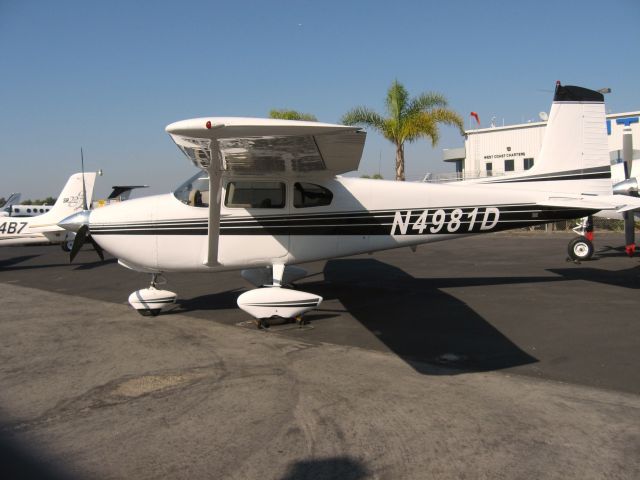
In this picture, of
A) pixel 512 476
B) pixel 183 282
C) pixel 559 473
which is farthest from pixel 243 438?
pixel 183 282

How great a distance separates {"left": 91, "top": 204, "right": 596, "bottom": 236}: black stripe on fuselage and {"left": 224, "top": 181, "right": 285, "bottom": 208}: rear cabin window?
0.76 ft

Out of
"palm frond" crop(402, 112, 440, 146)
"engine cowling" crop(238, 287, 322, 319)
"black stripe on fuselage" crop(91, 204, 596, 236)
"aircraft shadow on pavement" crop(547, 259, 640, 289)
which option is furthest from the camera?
"palm frond" crop(402, 112, 440, 146)

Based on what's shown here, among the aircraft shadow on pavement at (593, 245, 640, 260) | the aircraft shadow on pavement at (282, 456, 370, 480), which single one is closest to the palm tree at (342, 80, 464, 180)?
the aircraft shadow on pavement at (593, 245, 640, 260)

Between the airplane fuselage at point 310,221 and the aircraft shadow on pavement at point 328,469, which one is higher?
the airplane fuselage at point 310,221

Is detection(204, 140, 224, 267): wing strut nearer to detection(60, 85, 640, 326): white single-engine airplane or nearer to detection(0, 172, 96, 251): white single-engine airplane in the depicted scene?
detection(60, 85, 640, 326): white single-engine airplane

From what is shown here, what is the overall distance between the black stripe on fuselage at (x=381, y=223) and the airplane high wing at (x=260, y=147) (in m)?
0.68

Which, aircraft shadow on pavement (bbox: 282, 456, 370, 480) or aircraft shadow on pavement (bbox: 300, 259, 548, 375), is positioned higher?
aircraft shadow on pavement (bbox: 282, 456, 370, 480)

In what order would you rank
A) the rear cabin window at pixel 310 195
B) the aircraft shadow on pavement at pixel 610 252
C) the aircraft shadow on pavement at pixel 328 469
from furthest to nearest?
the aircraft shadow on pavement at pixel 610 252
the rear cabin window at pixel 310 195
the aircraft shadow on pavement at pixel 328 469

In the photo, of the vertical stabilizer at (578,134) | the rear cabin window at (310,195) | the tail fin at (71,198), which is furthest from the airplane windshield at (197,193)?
the tail fin at (71,198)

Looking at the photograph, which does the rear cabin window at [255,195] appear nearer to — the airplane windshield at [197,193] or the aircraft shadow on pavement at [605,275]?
the airplane windshield at [197,193]

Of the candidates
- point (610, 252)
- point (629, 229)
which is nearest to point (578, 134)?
point (629, 229)

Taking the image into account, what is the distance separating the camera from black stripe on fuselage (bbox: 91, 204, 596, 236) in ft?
23.5

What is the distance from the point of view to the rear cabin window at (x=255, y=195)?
23.8 feet

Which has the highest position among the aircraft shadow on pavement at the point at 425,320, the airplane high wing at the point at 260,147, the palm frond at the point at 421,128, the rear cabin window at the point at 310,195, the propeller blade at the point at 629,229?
the palm frond at the point at 421,128
